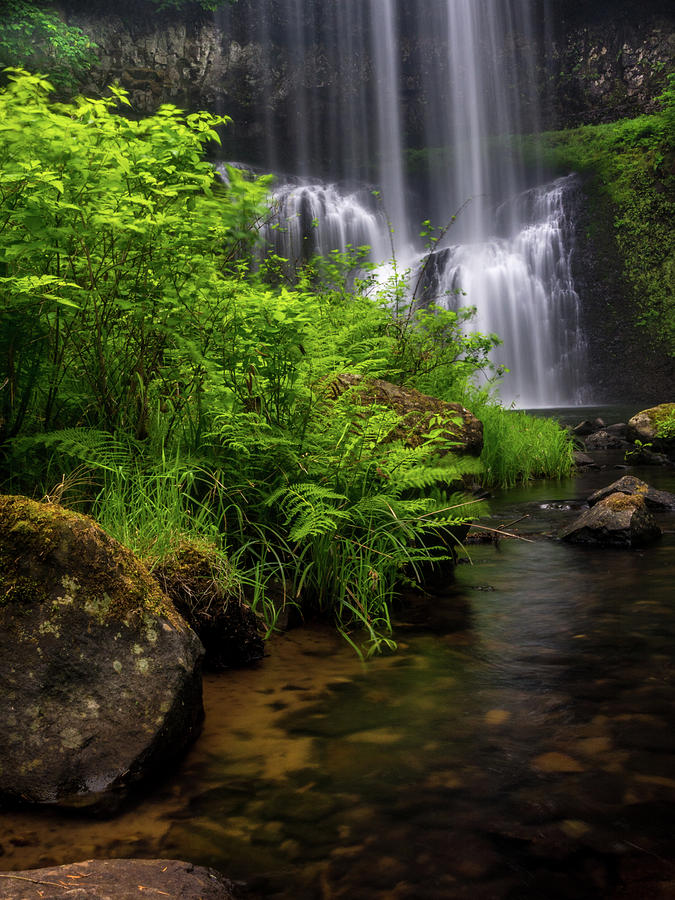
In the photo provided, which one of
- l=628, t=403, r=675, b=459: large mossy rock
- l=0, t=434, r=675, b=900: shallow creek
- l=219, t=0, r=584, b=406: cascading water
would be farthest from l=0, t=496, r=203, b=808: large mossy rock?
l=219, t=0, r=584, b=406: cascading water

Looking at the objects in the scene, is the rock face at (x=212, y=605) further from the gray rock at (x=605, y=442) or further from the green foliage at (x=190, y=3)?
the green foliage at (x=190, y=3)

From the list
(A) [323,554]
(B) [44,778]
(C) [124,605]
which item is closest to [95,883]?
(B) [44,778]

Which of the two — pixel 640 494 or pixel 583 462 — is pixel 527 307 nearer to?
pixel 583 462

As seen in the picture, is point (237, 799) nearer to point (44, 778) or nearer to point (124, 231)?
point (44, 778)

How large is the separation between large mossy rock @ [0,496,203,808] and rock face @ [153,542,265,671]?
566 mm

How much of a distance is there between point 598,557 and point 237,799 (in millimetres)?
3969

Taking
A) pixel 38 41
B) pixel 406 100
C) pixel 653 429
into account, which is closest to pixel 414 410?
pixel 653 429

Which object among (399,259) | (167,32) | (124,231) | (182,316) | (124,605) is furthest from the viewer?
(167,32)

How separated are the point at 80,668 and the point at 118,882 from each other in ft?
2.81

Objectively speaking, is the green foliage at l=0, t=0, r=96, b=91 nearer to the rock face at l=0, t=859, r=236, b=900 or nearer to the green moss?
the green moss

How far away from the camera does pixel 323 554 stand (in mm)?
3877

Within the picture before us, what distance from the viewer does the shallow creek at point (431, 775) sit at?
77.5 inches

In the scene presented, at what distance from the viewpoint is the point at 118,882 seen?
1.71m

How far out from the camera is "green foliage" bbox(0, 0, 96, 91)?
2342 centimetres
